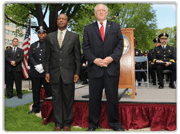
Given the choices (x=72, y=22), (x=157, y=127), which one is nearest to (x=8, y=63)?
(x=157, y=127)

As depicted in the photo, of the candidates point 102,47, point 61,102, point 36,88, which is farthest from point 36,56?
point 102,47

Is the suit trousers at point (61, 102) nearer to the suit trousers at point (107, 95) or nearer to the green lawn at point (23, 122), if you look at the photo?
the green lawn at point (23, 122)

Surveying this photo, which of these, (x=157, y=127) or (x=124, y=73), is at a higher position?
(x=124, y=73)

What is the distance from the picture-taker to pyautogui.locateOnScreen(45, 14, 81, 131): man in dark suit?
3428 millimetres

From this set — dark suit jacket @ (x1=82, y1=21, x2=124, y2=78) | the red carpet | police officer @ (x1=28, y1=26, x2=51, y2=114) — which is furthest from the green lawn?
dark suit jacket @ (x1=82, y1=21, x2=124, y2=78)

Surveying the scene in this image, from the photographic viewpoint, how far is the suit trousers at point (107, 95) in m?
3.30

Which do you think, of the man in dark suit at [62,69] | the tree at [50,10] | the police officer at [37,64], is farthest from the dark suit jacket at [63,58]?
the tree at [50,10]

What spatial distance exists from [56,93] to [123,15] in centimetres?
2714

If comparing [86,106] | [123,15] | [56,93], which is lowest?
[86,106]

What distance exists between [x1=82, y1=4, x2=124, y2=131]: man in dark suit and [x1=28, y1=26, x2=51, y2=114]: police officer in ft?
6.20

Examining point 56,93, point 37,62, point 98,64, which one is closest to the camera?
point 98,64

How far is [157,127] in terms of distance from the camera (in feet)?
12.3

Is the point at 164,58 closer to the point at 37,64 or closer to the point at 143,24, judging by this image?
the point at 37,64

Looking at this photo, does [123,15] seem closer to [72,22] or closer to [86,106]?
[72,22]
